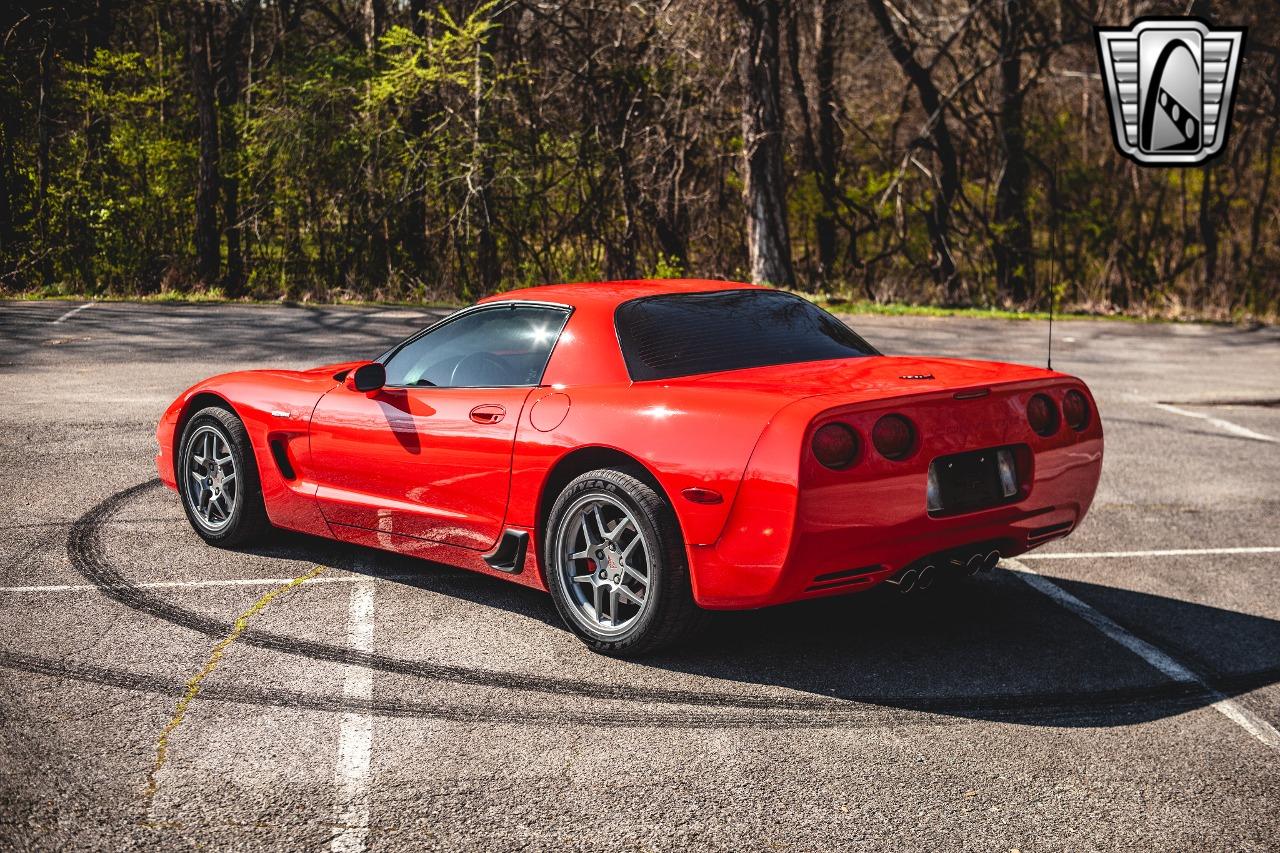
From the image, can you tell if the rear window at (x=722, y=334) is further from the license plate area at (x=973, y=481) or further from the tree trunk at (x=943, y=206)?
the tree trunk at (x=943, y=206)

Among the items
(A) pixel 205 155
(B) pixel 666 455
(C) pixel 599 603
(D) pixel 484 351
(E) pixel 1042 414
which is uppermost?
(A) pixel 205 155

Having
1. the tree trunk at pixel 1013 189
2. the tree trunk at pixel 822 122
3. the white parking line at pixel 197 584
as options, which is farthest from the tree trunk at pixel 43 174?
the white parking line at pixel 197 584

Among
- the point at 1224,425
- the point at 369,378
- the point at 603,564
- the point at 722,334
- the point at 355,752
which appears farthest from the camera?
the point at 1224,425

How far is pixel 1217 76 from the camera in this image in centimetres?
2066

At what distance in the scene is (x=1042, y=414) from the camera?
15.6ft

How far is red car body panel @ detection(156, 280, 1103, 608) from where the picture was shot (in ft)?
13.5

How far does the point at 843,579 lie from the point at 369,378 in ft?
7.62

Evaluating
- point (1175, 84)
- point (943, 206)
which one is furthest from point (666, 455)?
point (943, 206)

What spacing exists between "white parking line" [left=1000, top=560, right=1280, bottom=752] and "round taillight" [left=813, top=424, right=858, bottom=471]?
1472 millimetres

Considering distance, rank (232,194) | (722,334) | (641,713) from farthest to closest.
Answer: (232,194) → (722,334) → (641,713)

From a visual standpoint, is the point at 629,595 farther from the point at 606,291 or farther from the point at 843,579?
the point at 606,291

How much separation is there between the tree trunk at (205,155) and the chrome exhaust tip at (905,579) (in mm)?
17707

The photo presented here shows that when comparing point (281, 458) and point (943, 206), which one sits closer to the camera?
point (281, 458)

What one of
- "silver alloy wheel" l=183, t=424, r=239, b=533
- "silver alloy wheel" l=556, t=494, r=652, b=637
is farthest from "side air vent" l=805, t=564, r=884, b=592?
"silver alloy wheel" l=183, t=424, r=239, b=533
